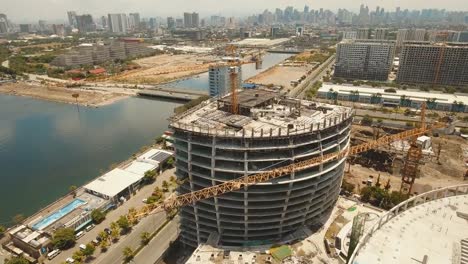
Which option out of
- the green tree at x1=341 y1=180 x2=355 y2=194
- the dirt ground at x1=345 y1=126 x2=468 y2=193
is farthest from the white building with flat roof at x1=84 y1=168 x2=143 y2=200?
the dirt ground at x1=345 y1=126 x2=468 y2=193

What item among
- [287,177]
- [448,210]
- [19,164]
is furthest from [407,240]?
[19,164]

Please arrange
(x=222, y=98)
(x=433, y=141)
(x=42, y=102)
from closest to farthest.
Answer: (x=222, y=98) < (x=433, y=141) < (x=42, y=102)

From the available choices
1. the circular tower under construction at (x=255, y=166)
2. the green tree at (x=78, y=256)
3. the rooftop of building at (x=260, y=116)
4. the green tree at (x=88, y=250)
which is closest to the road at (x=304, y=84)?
the rooftop of building at (x=260, y=116)

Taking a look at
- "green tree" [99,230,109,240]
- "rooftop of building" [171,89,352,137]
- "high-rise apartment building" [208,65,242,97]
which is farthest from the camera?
"high-rise apartment building" [208,65,242,97]

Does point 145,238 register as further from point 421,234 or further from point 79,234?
point 421,234

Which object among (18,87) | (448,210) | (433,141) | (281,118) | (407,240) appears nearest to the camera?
(407,240)

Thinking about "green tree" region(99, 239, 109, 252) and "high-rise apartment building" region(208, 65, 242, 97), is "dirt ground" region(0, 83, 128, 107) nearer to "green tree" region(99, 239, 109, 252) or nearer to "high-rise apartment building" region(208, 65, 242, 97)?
"high-rise apartment building" region(208, 65, 242, 97)

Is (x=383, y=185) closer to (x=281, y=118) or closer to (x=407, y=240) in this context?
(x=281, y=118)

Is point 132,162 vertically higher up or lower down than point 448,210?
lower down
